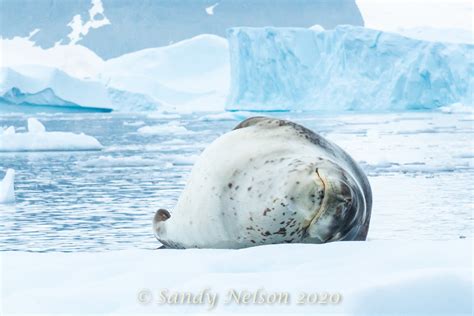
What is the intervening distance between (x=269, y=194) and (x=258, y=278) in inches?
28.5

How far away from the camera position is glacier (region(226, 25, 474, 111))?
29500mm

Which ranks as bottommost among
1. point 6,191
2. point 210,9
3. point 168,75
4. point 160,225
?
point 168,75

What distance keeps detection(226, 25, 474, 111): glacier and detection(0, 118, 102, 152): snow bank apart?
1343 centimetres

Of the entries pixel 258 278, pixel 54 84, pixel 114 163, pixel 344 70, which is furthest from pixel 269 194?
pixel 54 84

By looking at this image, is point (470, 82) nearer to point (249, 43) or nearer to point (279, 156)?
point (249, 43)

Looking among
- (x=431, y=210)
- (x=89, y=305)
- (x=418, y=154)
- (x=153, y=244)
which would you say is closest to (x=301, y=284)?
(x=89, y=305)

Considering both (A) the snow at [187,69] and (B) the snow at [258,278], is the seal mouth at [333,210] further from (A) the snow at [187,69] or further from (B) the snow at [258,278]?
(A) the snow at [187,69]

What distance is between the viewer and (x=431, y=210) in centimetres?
744

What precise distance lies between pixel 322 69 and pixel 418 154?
16.3 m

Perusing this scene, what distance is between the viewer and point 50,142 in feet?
59.4

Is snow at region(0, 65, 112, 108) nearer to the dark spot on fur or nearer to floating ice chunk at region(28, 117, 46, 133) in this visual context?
floating ice chunk at region(28, 117, 46, 133)

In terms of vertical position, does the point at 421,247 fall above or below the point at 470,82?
above

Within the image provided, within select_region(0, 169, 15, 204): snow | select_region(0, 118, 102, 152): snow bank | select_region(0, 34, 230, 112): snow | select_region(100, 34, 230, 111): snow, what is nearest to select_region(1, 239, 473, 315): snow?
select_region(0, 169, 15, 204): snow

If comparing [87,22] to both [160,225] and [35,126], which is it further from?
[160,225]
